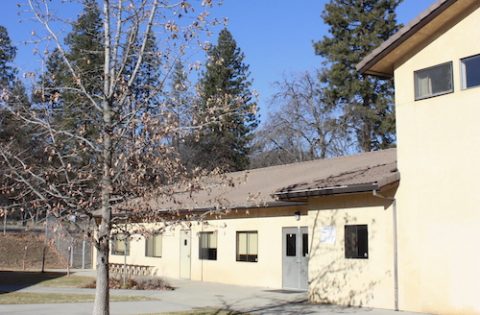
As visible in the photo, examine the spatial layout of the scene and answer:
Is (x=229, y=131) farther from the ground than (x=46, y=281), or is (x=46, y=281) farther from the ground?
(x=229, y=131)

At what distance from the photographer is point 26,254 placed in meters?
39.2

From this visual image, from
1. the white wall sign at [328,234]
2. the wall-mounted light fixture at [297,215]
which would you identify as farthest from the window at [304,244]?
the white wall sign at [328,234]

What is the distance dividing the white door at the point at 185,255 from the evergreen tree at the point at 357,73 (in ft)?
64.5

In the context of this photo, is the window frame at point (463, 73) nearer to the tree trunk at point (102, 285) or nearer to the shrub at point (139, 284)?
the tree trunk at point (102, 285)

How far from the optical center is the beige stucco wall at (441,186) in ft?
46.6

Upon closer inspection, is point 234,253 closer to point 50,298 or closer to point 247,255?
point 247,255

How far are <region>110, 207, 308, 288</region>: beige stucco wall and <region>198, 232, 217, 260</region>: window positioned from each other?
22 cm

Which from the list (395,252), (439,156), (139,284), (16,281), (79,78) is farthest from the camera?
(16,281)

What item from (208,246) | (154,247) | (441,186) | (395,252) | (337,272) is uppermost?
(441,186)

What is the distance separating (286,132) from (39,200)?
1625 inches

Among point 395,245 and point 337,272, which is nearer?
point 395,245

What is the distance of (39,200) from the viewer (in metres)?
9.81

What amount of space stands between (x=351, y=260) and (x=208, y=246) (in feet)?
33.3

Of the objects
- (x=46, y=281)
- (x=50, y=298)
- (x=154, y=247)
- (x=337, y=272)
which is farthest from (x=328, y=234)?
(x=154, y=247)
